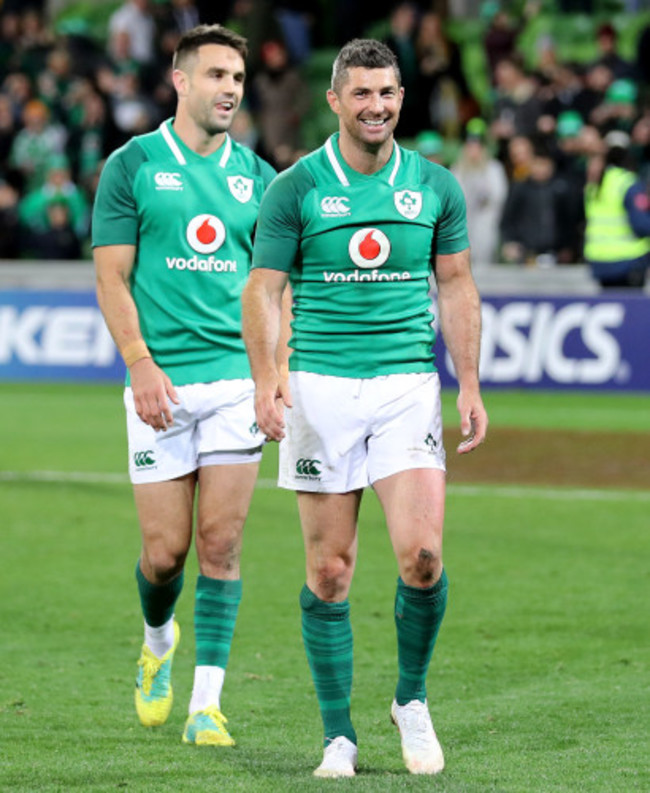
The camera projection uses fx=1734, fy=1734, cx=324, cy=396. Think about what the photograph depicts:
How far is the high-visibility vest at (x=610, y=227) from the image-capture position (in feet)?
58.4

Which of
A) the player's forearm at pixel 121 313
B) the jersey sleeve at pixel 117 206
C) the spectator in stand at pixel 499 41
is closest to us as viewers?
the player's forearm at pixel 121 313

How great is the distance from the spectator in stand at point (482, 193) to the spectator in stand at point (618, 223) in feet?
7.38

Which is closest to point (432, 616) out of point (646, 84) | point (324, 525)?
A: point (324, 525)

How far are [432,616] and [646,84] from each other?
705 inches

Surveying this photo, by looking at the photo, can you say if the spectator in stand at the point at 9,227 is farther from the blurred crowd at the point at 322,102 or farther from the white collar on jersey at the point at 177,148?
the white collar on jersey at the point at 177,148

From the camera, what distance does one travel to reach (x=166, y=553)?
6613 millimetres

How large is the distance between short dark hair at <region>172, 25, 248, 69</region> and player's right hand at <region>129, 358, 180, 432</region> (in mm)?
1240

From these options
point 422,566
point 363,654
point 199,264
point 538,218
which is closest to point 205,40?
point 199,264

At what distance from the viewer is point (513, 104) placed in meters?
21.8

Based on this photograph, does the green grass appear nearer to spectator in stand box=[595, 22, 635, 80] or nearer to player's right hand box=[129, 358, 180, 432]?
player's right hand box=[129, 358, 180, 432]

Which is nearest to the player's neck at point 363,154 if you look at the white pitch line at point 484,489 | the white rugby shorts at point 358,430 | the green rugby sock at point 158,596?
the white rugby shorts at point 358,430

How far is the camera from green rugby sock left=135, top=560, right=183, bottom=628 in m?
6.76

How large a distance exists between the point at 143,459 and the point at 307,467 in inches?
37.3

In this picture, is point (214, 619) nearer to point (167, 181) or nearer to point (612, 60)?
point (167, 181)
